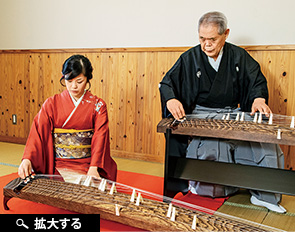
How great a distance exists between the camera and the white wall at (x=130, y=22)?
3.07 metres

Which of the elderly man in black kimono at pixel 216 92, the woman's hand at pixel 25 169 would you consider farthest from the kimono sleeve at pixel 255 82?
the woman's hand at pixel 25 169

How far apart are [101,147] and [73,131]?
0.24 m

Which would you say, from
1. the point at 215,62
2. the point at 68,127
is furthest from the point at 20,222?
the point at 215,62

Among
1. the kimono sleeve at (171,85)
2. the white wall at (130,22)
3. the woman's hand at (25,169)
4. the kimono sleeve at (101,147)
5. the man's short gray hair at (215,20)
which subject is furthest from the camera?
the white wall at (130,22)

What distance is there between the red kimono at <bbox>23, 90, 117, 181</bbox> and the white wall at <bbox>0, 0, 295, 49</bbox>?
5.02 feet

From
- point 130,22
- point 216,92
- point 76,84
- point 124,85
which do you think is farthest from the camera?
point 124,85

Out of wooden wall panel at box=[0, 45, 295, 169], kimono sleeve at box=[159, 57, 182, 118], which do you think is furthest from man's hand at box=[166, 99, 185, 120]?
wooden wall panel at box=[0, 45, 295, 169]

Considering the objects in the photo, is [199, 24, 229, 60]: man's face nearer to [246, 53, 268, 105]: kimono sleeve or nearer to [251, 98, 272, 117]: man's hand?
[246, 53, 268, 105]: kimono sleeve

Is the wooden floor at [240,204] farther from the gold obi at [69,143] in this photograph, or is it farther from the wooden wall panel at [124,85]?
the gold obi at [69,143]

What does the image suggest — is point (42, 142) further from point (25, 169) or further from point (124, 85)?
point (124, 85)

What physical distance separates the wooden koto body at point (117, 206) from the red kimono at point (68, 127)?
0.96 ft

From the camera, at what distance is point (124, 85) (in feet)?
12.4

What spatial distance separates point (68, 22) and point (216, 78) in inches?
A: 93.1

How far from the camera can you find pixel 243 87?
8.68 ft
